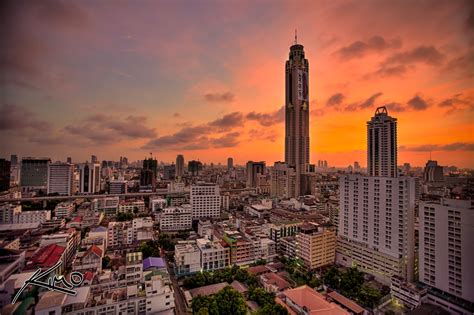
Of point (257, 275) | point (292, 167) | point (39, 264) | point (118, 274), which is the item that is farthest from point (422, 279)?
point (292, 167)

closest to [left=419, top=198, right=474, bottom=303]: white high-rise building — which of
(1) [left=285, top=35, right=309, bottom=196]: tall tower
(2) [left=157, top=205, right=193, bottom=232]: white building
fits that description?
(2) [left=157, top=205, right=193, bottom=232]: white building

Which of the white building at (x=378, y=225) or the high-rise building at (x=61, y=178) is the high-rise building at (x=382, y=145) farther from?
the high-rise building at (x=61, y=178)

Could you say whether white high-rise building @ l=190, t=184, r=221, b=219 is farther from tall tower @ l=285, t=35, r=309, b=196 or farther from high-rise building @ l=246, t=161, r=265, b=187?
high-rise building @ l=246, t=161, r=265, b=187

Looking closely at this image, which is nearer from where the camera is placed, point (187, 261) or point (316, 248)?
point (187, 261)

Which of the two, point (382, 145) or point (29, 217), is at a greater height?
point (382, 145)

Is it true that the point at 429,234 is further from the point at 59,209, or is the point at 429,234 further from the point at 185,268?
the point at 59,209

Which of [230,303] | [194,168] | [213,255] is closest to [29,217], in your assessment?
[213,255]

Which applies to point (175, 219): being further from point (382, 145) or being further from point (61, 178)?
point (61, 178)
